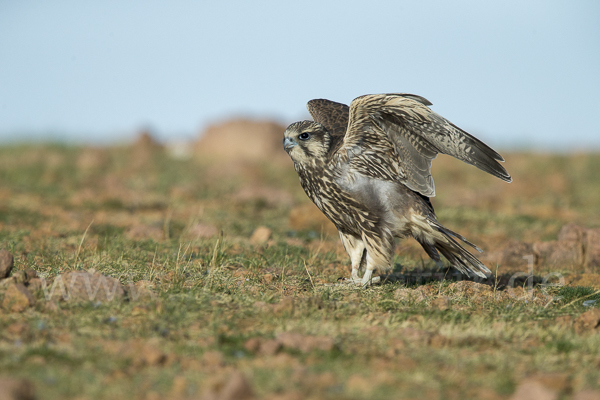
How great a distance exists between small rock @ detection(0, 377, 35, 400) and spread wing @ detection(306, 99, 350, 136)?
3507 mm

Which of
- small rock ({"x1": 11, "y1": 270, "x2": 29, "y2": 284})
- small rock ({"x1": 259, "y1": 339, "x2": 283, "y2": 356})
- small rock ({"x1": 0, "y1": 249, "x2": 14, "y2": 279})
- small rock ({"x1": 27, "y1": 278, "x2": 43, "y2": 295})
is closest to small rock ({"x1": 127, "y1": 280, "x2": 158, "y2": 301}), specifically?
small rock ({"x1": 27, "y1": 278, "x2": 43, "y2": 295})

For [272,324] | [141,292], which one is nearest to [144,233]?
[141,292]

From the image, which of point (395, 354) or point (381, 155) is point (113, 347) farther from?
point (381, 155)

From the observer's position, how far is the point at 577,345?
11.9 ft

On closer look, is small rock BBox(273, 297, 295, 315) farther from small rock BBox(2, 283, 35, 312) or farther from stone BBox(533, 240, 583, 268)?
stone BBox(533, 240, 583, 268)

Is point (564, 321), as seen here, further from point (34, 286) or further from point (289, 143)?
point (34, 286)

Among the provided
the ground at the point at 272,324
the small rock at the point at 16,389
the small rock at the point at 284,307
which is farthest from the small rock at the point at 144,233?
the small rock at the point at 16,389

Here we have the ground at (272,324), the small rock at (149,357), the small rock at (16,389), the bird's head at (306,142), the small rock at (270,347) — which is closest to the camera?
the small rock at (16,389)

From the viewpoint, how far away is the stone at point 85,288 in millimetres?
4008

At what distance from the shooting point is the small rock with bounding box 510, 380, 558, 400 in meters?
2.64

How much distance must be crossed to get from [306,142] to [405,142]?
2.75 ft

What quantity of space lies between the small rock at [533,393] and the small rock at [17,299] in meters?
2.86

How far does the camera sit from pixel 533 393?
8.77 ft

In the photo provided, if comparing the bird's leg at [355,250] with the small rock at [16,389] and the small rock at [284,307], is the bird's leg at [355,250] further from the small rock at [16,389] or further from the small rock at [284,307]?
the small rock at [16,389]
